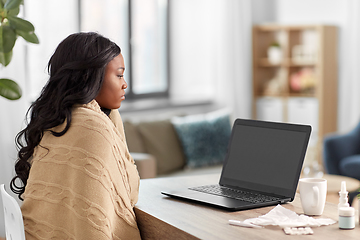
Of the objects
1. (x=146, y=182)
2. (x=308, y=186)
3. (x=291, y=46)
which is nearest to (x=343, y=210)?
(x=308, y=186)

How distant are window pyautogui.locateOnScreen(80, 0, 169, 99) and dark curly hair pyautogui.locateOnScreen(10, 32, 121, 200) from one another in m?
3.15

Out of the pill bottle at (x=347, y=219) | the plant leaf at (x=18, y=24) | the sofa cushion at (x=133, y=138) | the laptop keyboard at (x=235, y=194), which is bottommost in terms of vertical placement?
the sofa cushion at (x=133, y=138)

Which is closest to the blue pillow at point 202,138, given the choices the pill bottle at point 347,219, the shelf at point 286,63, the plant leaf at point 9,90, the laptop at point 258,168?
the shelf at point 286,63

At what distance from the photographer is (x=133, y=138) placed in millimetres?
3891

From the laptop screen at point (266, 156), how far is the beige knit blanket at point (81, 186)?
0.39 metres

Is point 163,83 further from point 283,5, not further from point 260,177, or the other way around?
point 260,177

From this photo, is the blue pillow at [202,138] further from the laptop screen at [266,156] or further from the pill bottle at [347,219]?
the pill bottle at [347,219]

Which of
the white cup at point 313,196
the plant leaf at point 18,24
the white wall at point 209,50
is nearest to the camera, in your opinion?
the white cup at point 313,196

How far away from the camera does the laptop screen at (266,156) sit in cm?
149

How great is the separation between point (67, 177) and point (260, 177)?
602 millimetres

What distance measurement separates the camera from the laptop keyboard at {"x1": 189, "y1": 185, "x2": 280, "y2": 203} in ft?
4.77

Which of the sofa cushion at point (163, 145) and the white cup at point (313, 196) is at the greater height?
the white cup at point (313, 196)

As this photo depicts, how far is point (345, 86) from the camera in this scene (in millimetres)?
5191

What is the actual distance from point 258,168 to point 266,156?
0.15 feet
